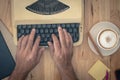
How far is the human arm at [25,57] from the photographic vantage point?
1.17 meters

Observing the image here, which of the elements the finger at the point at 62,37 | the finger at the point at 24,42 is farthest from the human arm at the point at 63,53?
the finger at the point at 24,42

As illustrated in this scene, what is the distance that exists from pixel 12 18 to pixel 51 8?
179 mm

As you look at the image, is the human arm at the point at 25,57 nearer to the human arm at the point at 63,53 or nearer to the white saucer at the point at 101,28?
the human arm at the point at 63,53

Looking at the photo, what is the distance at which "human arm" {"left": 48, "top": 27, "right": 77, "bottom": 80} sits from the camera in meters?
1.16

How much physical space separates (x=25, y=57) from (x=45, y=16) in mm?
201

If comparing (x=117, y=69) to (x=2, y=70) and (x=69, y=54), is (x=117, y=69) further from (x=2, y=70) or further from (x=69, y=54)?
(x=2, y=70)

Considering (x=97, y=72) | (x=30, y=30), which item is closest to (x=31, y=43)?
(x=30, y=30)

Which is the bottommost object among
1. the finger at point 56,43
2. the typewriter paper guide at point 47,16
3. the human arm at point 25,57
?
the human arm at point 25,57

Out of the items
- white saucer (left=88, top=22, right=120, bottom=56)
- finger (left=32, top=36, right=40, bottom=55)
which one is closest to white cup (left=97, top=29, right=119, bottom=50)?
white saucer (left=88, top=22, right=120, bottom=56)

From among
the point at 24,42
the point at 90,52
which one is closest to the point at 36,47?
the point at 24,42

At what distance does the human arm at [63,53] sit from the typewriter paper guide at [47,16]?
4cm

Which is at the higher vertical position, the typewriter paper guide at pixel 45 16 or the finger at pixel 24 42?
the typewriter paper guide at pixel 45 16

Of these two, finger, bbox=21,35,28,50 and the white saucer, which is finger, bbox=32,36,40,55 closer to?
finger, bbox=21,35,28,50

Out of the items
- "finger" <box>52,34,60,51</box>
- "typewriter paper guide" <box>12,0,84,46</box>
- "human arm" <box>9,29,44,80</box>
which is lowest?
"human arm" <box>9,29,44,80</box>
